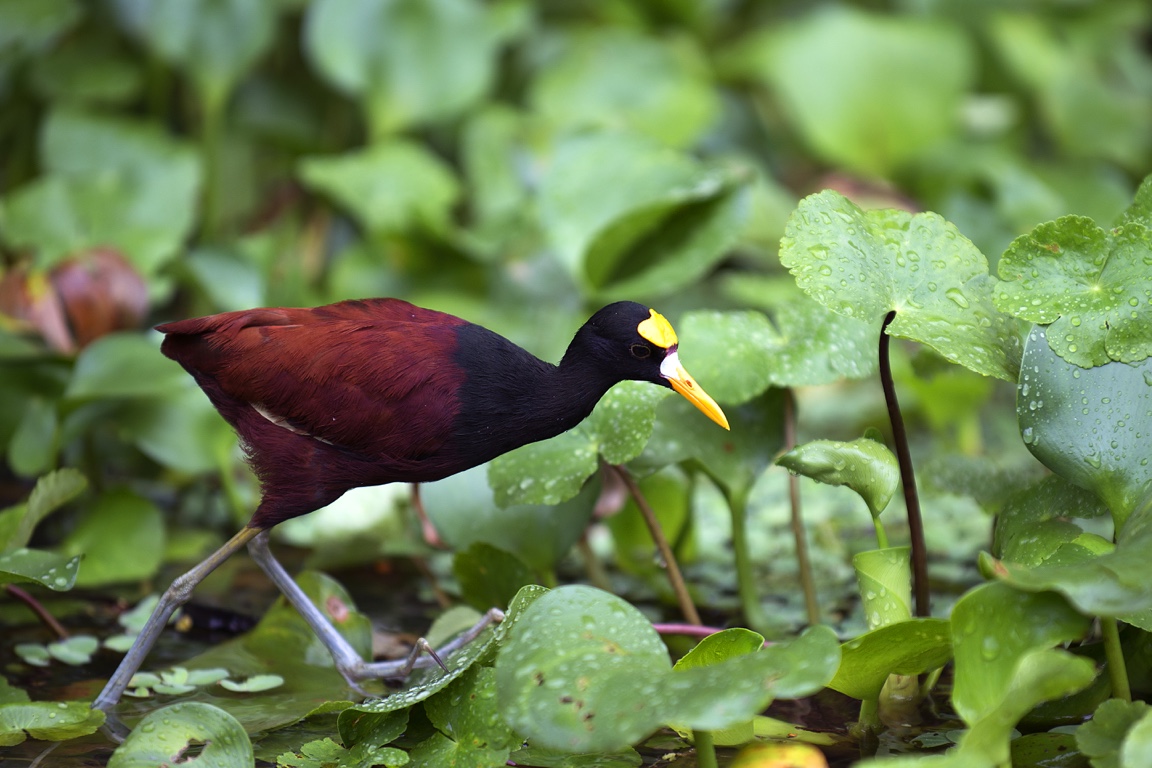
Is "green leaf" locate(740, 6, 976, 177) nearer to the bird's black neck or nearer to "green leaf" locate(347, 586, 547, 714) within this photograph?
the bird's black neck

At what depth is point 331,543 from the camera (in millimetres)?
3475

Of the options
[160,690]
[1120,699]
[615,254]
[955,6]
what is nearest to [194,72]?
[615,254]

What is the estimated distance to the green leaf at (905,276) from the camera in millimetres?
2398

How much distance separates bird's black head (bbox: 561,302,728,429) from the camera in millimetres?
2518

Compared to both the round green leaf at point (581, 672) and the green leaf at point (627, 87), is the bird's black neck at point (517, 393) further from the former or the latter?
the green leaf at point (627, 87)

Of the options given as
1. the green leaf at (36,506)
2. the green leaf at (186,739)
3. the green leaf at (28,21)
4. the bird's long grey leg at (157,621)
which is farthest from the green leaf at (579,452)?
the green leaf at (28,21)

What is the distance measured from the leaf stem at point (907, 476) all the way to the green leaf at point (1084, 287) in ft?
0.78

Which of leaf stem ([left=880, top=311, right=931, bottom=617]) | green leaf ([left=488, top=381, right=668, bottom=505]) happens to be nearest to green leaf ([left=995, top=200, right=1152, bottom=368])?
leaf stem ([left=880, top=311, right=931, bottom=617])

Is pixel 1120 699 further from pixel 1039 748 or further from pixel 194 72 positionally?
pixel 194 72

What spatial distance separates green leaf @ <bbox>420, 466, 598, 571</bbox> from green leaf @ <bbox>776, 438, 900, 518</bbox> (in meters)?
0.73

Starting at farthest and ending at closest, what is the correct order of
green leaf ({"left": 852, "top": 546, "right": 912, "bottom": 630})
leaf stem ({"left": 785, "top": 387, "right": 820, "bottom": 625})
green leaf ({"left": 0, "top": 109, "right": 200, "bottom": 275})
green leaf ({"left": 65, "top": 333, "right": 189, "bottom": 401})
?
green leaf ({"left": 0, "top": 109, "right": 200, "bottom": 275}) → green leaf ({"left": 65, "top": 333, "right": 189, "bottom": 401}) → leaf stem ({"left": 785, "top": 387, "right": 820, "bottom": 625}) → green leaf ({"left": 852, "top": 546, "right": 912, "bottom": 630})

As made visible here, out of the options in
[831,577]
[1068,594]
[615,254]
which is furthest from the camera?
[615,254]

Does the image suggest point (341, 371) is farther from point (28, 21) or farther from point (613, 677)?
point (28, 21)

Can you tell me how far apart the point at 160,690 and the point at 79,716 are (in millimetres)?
331
